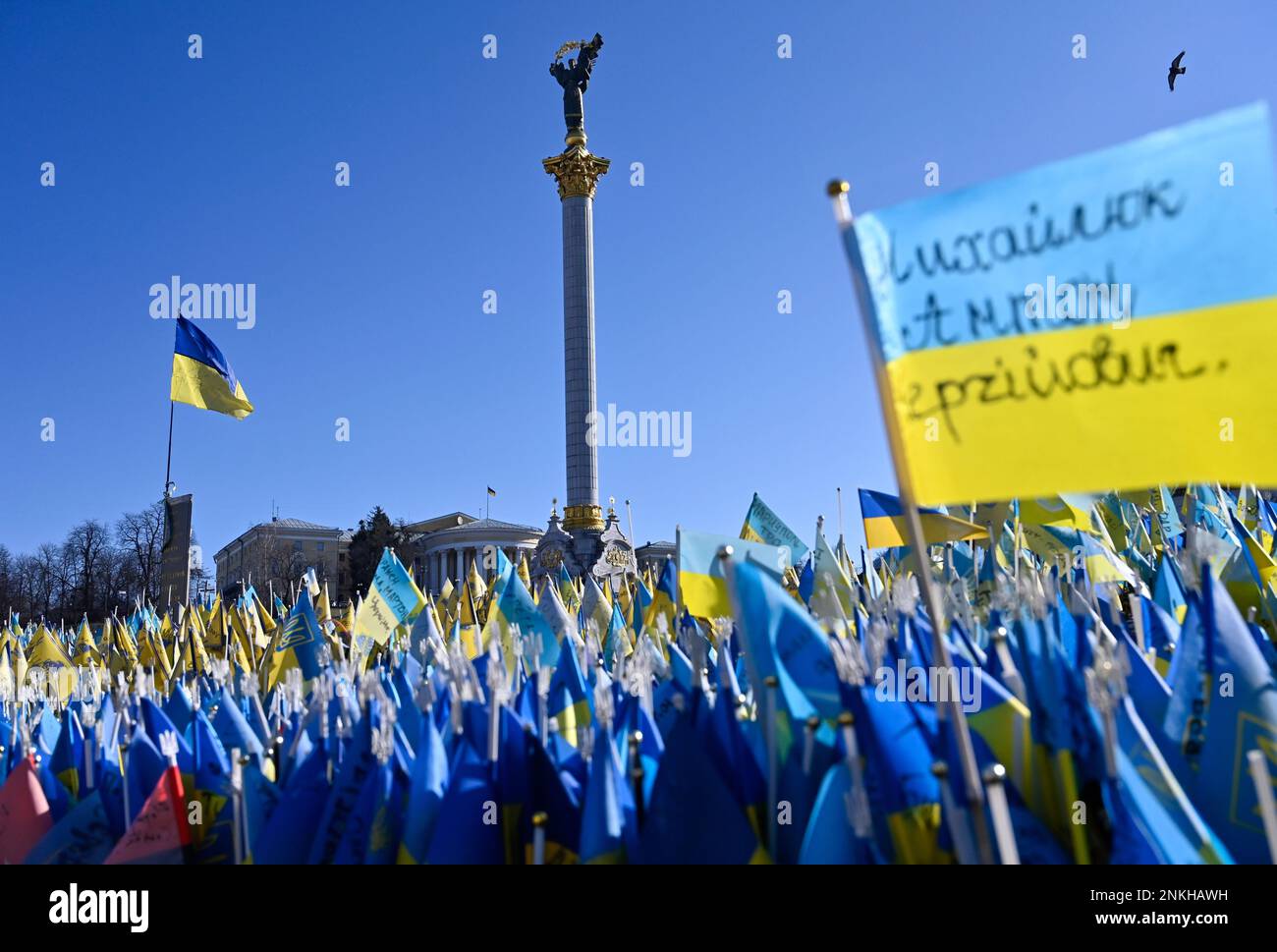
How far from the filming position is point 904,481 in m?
2.72

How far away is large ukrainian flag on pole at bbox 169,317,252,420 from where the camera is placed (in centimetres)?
1518

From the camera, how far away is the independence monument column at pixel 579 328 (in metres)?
38.0

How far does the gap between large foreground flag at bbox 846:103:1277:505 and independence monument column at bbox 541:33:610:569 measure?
113 feet

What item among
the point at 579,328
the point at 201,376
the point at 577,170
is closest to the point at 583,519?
the point at 579,328

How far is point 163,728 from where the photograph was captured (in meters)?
4.95

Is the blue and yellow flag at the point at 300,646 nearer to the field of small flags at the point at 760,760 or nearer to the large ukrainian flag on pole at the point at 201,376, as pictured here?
the field of small flags at the point at 760,760

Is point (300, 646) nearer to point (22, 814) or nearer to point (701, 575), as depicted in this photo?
point (701, 575)

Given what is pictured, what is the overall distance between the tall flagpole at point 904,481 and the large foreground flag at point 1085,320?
41 millimetres

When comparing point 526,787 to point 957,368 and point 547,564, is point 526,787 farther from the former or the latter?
point 547,564

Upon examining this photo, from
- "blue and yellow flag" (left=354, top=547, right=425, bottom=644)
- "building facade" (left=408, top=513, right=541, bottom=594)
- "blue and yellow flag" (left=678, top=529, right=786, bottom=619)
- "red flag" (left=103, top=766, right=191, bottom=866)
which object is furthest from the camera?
"building facade" (left=408, top=513, right=541, bottom=594)
